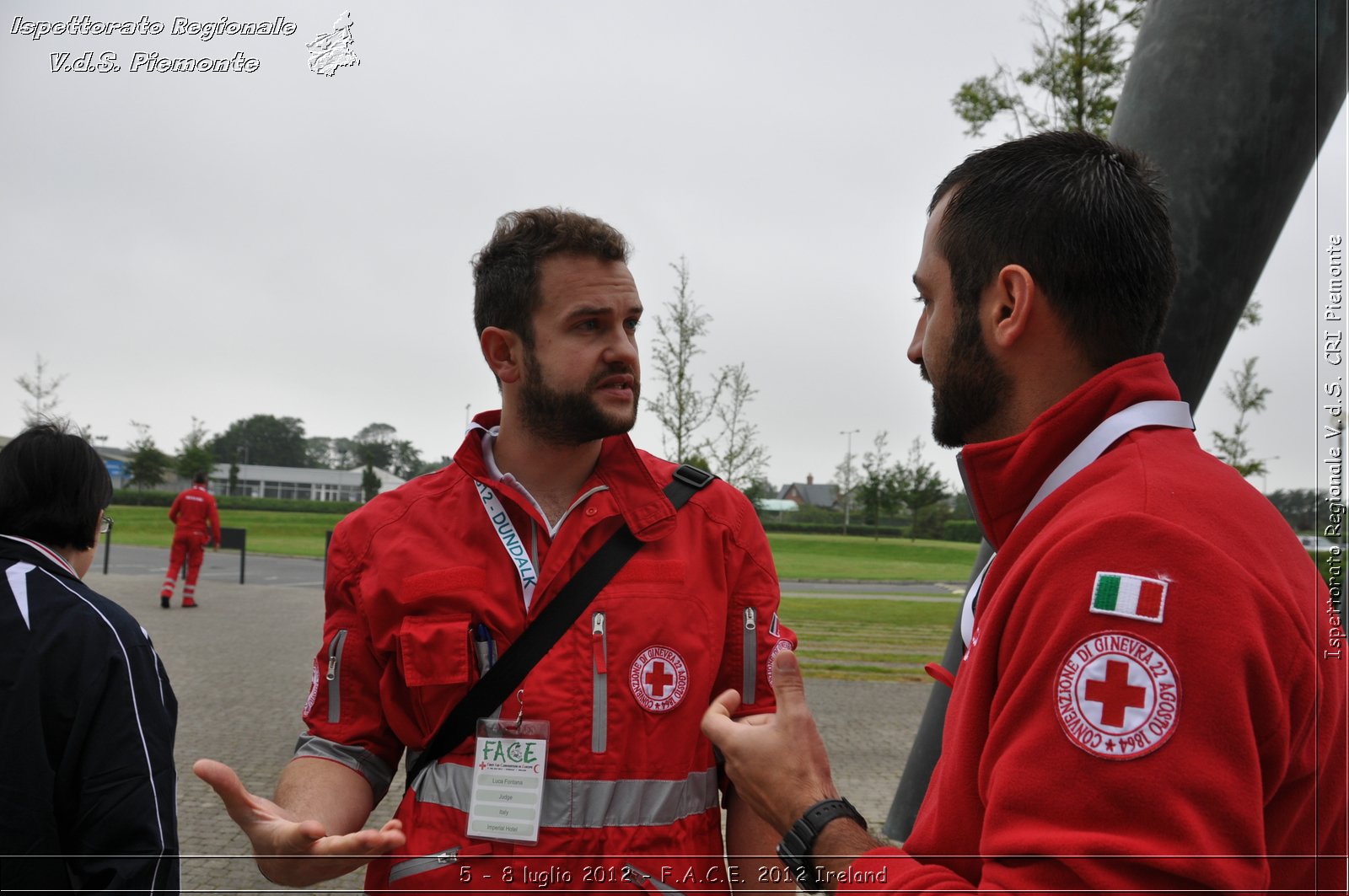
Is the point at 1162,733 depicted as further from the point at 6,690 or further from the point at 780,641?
the point at 6,690

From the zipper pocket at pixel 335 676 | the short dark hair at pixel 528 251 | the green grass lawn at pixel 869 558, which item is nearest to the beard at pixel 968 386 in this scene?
the short dark hair at pixel 528 251

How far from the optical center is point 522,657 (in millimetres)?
2494

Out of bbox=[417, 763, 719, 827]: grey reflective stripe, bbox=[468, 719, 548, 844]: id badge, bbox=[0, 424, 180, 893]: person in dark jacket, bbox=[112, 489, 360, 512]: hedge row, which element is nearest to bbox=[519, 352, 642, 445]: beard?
bbox=[468, 719, 548, 844]: id badge

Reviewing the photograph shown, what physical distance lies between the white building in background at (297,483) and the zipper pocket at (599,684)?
31.0m

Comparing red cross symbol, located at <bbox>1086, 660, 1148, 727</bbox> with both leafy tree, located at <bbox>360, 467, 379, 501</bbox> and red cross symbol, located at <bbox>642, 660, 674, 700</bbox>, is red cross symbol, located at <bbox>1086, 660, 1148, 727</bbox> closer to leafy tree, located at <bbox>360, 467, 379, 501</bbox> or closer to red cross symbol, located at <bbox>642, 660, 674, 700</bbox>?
red cross symbol, located at <bbox>642, 660, 674, 700</bbox>

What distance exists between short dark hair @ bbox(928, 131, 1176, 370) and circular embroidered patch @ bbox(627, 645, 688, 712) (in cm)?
121

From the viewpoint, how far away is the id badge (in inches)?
93.0

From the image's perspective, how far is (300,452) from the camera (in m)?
24.8

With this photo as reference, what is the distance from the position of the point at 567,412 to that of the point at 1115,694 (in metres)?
1.93

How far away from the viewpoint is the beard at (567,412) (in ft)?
9.56

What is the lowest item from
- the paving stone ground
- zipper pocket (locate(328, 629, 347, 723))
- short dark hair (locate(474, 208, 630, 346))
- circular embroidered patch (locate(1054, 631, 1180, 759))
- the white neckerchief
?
the paving stone ground

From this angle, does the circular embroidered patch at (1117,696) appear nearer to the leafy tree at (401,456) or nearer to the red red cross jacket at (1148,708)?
the red red cross jacket at (1148,708)

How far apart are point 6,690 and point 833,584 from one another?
30.8 metres

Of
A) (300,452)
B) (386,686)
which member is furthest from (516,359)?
(300,452)
